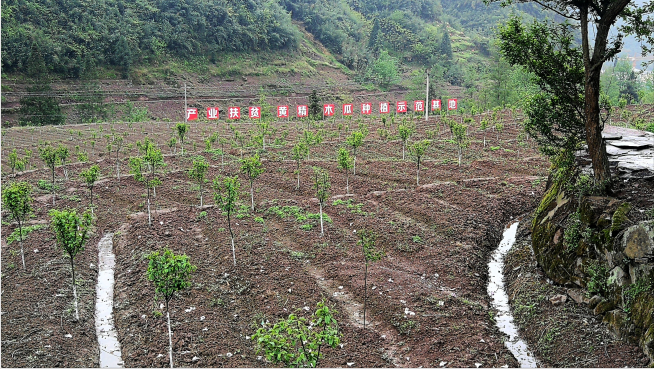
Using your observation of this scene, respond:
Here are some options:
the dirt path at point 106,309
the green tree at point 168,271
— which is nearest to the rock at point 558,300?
the green tree at point 168,271

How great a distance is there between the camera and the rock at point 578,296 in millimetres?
10500

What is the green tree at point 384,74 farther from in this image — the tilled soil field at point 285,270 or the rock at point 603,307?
the rock at point 603,307

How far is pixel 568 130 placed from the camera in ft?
43.5

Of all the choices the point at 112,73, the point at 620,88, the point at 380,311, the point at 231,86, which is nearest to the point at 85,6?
the point at 112,73

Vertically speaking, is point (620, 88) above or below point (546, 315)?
above

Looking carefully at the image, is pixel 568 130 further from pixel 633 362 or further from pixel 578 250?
pixel 633 362

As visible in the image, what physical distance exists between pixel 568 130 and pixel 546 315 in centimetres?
538

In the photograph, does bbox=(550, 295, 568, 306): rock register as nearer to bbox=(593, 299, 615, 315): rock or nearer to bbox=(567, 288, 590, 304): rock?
bbox=(567, 288, 590, 304): rock

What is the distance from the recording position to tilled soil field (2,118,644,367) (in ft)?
31.0

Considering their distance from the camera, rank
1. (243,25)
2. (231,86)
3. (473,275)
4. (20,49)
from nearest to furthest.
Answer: (473,275) < (20,49) < (231,86) < (243,25)

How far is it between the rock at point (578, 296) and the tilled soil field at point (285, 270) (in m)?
1.79

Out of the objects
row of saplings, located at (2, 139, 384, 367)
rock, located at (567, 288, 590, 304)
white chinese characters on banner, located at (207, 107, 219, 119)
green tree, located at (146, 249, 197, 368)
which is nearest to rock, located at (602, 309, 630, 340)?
rock, located at (567, 288, 590, 304)

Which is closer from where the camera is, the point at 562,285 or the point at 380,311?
the point at 380,311

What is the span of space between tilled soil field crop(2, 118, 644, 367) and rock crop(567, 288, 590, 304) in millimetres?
1792
